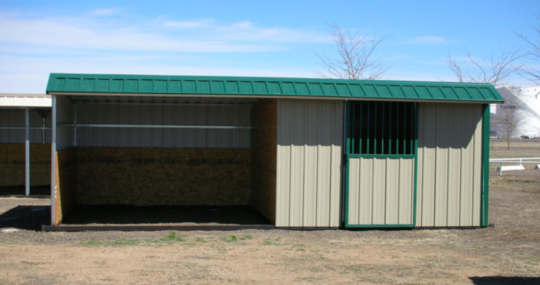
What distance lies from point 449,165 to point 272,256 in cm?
438

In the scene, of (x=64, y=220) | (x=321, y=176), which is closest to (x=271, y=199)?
(x=321, y=176)

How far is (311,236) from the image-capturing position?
10.1 meters

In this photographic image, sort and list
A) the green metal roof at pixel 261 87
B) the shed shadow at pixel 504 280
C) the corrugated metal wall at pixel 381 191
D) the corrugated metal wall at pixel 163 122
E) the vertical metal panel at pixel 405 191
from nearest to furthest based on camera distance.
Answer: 1. the shed shadow at pixel 504 280
2. the green metal roof at pixel 261 87
3. the corrugated metal wall at pixel 381 191
4. the vertical metal panel at pixel 405 191
5. the corrugated metal wall at pixel 163 122

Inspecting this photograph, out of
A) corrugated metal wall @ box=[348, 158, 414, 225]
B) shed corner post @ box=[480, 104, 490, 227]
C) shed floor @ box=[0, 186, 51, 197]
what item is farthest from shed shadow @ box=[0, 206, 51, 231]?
shed corner post @ box=[480, 104, 490, 227]

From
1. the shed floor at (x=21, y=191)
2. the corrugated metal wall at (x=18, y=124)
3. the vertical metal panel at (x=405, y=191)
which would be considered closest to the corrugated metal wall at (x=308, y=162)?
the vertical metal panel at (x=405, y=191)

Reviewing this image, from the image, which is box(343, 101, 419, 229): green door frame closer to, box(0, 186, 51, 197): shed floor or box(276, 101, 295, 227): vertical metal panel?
box(276, 101, 295, 227): vertical metal panel

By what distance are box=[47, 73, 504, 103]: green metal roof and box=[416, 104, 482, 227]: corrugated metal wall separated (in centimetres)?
38

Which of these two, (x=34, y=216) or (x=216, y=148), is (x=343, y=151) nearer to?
(x=216, y=148)

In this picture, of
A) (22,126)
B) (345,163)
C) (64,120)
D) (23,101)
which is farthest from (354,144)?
(22,126)

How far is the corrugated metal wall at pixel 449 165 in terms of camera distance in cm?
1078

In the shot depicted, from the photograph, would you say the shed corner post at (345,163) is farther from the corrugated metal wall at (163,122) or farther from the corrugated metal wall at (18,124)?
the corrugated metal wall at (18,124)

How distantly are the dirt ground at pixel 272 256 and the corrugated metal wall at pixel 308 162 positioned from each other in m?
0.37

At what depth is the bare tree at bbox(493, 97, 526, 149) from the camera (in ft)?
151

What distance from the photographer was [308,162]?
1051 centimetres
